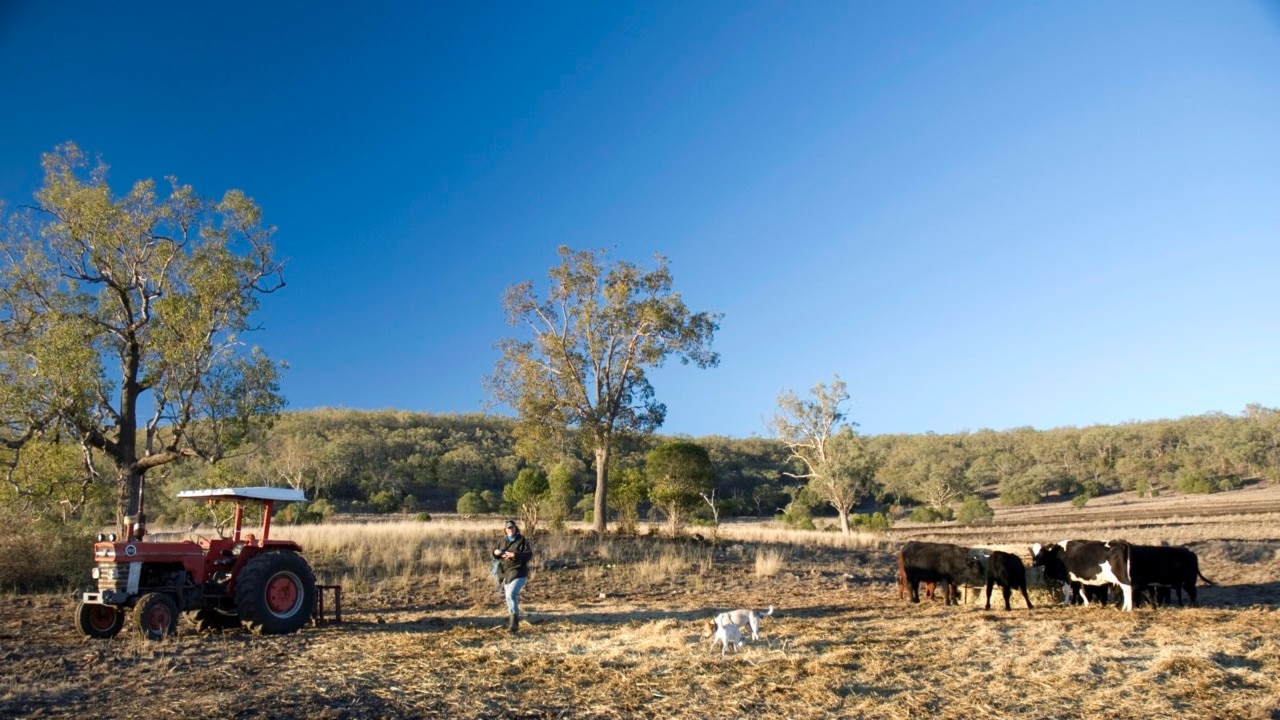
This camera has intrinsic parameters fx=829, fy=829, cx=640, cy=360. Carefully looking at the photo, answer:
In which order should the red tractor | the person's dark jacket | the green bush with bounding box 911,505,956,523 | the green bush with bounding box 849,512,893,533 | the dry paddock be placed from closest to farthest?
the dry paddock
the red tractor
the person's dark jacket
the green bush with bounding box 849,512,893,533
the green bush with bounding box 911,505,956,523

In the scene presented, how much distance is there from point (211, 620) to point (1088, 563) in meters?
14.9

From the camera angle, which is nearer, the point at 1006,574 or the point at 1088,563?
the point at 1006,574

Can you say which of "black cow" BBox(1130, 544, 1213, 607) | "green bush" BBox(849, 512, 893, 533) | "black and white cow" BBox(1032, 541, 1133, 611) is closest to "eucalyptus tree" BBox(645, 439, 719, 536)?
"green bush" BBox(849, 512, 893, 533)

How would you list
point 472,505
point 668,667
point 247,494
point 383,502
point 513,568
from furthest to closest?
1. point 383,502
2. point 472,505
3. point 513,568
4. point 247,494
5. point 668,667

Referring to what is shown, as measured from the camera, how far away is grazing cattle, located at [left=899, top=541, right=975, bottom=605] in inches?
612

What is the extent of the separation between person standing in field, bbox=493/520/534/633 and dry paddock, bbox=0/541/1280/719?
0.39 m

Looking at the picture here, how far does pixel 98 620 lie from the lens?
11898 millimetres

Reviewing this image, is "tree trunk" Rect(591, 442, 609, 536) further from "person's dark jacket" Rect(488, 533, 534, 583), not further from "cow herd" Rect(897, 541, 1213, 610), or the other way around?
"person's dark jacket" Rect(488, 533, 534, 583)

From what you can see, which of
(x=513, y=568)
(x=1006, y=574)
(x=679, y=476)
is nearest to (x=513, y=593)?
(x=513, y=568)

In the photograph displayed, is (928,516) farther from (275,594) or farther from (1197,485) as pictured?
(275,594)

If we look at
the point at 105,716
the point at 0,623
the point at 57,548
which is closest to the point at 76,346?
the point at 57,548

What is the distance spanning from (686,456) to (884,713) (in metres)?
26.0

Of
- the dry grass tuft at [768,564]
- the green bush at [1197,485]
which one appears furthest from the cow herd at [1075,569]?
the green bush at [1197,485]

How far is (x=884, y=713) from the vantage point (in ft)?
24.1
